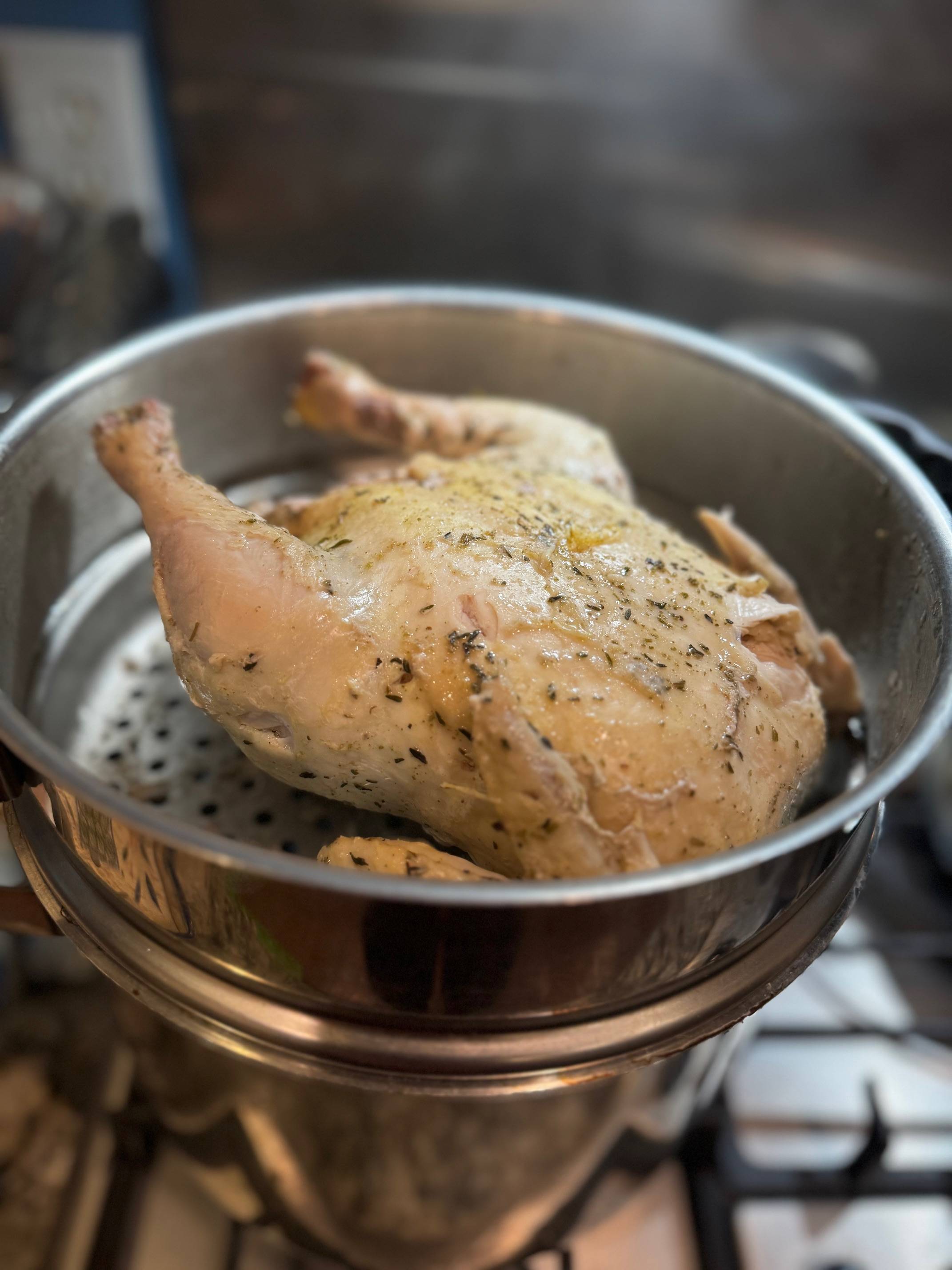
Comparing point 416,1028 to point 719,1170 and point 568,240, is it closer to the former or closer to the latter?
point 719,1170

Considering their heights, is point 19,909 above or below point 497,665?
below

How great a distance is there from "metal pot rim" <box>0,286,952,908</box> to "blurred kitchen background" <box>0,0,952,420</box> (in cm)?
73

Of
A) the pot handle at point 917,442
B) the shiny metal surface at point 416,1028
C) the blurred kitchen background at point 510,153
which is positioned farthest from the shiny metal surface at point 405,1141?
the blurred kitchen background at point 510,153

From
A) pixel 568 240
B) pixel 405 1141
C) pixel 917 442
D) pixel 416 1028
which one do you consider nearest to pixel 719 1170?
pixel 405 1141

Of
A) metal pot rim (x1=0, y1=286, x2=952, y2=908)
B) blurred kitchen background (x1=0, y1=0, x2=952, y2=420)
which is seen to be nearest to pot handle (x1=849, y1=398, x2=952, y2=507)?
metal pot rim (x1=0, y1=286, x2=952, y2=908)

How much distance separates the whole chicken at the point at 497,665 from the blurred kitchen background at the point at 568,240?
21.2 inches

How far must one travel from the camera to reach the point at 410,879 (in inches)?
22.1

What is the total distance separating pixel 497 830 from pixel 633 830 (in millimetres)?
103

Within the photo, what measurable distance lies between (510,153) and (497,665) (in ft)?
4.53

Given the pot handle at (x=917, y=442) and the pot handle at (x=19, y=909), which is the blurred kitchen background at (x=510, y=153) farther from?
the pot handle at (x=19, y=909)

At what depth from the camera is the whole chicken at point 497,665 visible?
73 centimetres

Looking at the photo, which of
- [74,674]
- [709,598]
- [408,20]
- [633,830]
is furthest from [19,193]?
[633,830]

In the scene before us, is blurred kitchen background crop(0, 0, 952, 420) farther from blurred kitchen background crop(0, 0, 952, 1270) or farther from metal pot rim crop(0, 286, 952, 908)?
metal pot rim crop(0, 286, 952, 908)

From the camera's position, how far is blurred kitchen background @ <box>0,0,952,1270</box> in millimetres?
1118
